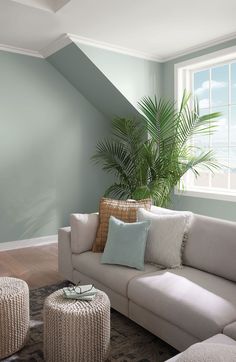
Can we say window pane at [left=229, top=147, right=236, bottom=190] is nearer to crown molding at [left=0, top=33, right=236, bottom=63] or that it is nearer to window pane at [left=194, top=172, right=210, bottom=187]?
window pane at [left=194, top=172, right=210, bottom=187]

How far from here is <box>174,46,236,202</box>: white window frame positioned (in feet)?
12.6

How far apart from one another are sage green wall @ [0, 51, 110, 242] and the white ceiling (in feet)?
1.57

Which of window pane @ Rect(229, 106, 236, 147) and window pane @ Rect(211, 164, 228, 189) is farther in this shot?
window pane @ Rect(211, 164, 228, 189)

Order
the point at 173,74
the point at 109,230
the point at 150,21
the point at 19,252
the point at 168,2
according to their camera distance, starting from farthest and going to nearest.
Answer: the point at 173,74, the point at 19,252, the point at 150,21, the point at 168,2, the point at 109,230

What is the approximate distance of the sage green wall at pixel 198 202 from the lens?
385 centimetres

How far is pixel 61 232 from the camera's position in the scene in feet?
9.89

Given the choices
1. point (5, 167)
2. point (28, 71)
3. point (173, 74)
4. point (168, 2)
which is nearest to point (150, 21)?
point (168, 2)

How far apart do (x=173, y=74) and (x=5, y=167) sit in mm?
2520

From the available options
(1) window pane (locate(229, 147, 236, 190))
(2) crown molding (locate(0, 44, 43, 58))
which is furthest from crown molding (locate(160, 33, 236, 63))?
(2) crown molding (locate(0, 44, 43, 58))

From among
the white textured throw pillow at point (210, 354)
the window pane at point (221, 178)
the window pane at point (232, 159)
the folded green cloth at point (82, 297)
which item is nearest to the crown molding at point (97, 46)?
the window pane at point (232, 159)

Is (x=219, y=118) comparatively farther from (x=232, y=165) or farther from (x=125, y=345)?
(x=125, y=345)

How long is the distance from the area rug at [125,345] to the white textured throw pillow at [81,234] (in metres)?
0.62

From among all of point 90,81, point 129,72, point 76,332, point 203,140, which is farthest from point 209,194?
point 76,332

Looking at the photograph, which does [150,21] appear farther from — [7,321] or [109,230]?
[7,321]
